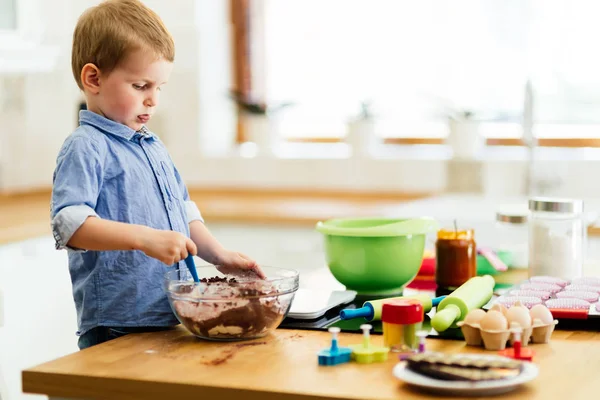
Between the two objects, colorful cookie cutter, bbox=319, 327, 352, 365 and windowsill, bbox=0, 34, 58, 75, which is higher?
windowsill, bbox=0, 34, 58, 75

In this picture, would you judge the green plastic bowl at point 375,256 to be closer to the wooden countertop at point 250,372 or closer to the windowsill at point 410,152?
the wooden countertop at point 250,372

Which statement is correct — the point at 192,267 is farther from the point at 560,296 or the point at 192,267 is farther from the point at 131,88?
the point at 560,296

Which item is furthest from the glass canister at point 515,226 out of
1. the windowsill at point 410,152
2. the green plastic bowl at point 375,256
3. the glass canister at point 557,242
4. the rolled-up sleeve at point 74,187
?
the windowsill at point 410,152

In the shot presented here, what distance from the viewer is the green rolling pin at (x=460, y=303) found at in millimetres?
1330

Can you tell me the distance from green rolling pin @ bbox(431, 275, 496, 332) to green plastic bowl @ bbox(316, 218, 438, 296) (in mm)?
173

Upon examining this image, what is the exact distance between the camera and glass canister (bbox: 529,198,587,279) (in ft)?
5.76

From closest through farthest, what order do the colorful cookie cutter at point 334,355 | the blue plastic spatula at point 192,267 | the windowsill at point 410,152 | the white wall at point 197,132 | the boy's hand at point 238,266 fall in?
the colorful cookie cutter at point 334,355 → the blue plastic spatula at point 192,267 → the boy's hand at point 238,266 → the windowsill at point 410,152 → the white wall at point 197,132

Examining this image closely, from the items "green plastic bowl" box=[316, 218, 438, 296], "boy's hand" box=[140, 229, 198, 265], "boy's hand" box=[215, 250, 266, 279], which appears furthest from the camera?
"green plastic bowl" box=[316, 218, 438, 296]

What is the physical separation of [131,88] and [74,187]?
191 mm

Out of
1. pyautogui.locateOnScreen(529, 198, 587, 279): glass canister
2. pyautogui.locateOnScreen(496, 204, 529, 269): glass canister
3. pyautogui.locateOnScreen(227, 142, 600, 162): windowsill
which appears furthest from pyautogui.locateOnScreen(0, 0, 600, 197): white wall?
pyautogui.locateOnScreen(529, 198, 587, 279): glass canister

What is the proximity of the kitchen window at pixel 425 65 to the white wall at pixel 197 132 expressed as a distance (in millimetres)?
124

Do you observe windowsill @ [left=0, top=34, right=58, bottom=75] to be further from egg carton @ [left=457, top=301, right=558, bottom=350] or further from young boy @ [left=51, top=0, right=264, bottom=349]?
egg carton @ [left=457, top=301, right=558, bottom=350]

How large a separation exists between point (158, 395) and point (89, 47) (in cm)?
59

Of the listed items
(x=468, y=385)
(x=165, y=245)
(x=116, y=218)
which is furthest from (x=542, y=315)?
(x=116, y=218)
